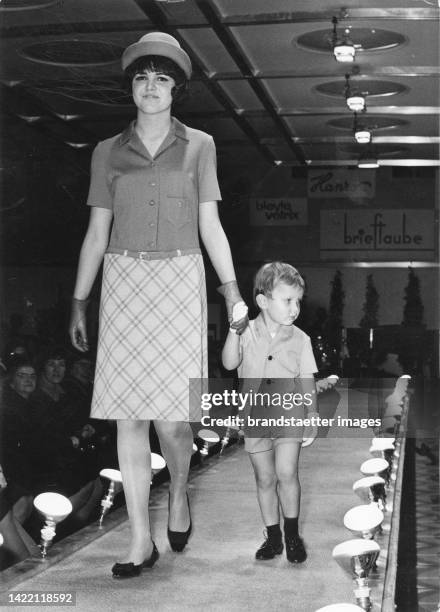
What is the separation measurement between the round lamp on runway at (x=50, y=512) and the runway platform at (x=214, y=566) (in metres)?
0.04

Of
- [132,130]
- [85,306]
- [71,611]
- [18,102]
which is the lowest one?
[71,611]

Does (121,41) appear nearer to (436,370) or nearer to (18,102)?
(18,102)

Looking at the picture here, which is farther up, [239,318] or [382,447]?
[239,318]

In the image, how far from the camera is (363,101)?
189 cm

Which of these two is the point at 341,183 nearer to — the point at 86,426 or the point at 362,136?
the point at 362,136

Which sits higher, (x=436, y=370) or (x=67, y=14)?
(x=67, y=14)

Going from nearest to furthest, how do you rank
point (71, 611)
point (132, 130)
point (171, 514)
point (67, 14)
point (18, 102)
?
point (71, 611) → point (132, 130) → point (171, 514) → point (67, 14) → point (18, 102)

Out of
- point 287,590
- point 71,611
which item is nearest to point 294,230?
point 287,590

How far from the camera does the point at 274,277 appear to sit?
1.72 m

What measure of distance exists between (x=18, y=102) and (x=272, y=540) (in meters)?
1.06

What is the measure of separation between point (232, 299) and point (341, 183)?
46 cm

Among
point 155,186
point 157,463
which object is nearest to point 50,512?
point 157,463

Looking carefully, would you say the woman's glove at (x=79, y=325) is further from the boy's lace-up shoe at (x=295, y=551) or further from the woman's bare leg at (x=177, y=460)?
the boy's lace-up shoe at (x=295, y=551)

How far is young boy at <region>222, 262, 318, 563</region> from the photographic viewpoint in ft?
5.69
